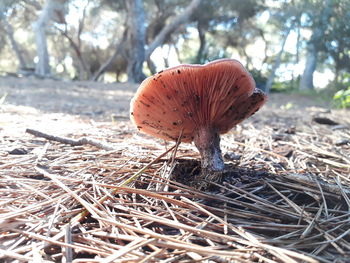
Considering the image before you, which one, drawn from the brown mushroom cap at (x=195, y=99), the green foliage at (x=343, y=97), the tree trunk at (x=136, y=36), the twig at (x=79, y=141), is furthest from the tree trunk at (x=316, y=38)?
the twig at (x=79, y=141)

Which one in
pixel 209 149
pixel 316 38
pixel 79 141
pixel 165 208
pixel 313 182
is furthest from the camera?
pixel 316 38

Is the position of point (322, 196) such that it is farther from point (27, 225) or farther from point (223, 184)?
point (27, 225)

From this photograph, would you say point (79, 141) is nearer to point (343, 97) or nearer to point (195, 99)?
point (195, 99)

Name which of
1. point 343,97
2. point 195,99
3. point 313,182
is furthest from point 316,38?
point 195,99

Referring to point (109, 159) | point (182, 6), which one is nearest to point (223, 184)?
point (109, 159)

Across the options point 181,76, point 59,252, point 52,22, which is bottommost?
point 59,252

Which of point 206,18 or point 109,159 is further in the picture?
point 206,18

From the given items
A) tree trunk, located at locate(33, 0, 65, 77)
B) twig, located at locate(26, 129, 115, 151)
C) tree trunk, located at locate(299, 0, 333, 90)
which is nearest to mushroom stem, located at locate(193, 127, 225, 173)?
twig, located at locate(26, 129, 115, 151)
